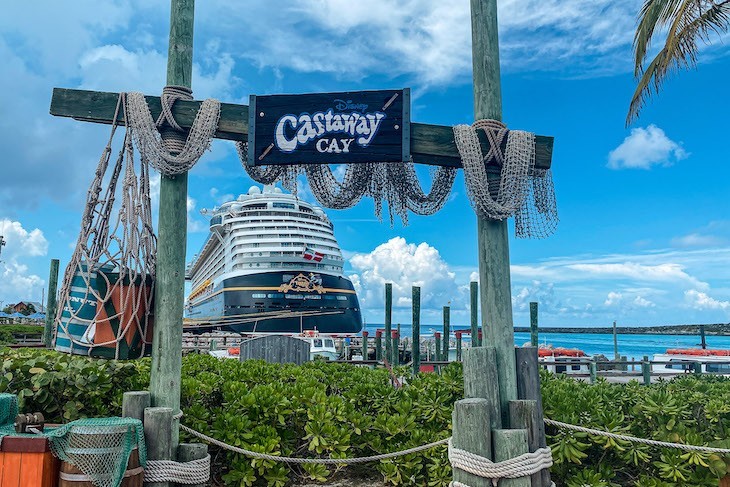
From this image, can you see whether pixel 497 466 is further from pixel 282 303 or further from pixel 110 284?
pixel 282 303

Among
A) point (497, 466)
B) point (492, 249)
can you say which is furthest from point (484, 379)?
point (492, 249)

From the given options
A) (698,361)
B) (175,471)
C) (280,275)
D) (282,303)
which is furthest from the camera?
(280,275)

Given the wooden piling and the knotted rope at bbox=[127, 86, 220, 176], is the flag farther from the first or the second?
the wooden piling

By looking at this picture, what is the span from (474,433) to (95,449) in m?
2.44

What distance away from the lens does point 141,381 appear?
16.9 ft

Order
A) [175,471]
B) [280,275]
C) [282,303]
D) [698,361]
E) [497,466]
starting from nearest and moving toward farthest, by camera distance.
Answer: [497,466]
[175,471]
[698,361]
[282,303]
[280,275]

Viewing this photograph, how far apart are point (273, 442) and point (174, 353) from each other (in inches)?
46.1

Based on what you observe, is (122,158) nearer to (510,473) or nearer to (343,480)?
(343,480)

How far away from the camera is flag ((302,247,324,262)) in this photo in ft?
119

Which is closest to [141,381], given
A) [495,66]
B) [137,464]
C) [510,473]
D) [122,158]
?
[137,464]

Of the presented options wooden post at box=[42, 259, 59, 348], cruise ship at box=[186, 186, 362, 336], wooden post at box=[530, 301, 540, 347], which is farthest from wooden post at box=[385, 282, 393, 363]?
cruise ship at box=[186, 186, 362, 336]

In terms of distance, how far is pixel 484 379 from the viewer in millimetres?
4062

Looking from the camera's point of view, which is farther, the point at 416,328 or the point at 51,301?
the point at 416,328

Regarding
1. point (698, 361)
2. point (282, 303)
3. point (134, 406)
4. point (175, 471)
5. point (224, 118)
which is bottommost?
point (698, 361)
